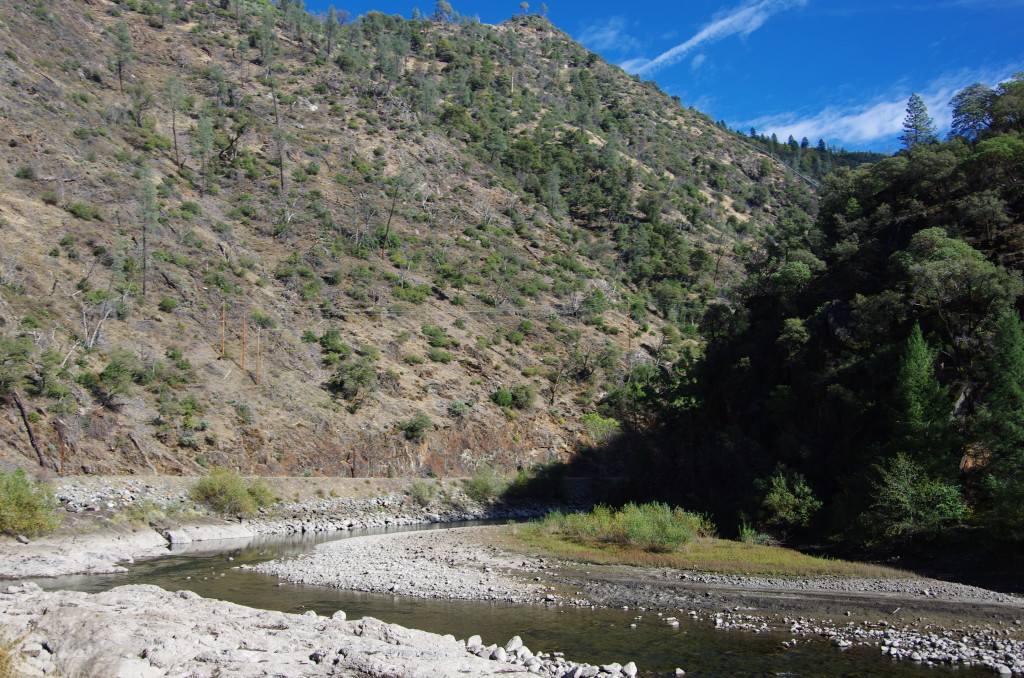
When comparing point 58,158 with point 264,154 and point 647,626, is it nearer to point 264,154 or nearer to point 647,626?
point 264,154

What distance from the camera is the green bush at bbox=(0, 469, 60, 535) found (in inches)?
1051

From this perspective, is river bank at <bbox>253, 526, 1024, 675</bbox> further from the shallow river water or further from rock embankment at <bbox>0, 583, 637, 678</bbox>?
rock embankment at <bbox>0, 583, 637, 678</bbox>

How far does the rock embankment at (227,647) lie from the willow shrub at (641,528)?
1641cm

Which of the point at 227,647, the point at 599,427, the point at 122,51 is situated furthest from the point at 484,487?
the point at 122,51

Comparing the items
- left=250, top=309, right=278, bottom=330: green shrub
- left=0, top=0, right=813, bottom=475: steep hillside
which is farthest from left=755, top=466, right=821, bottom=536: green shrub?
left=250, top=309, right=278, bottom=330: green shrub

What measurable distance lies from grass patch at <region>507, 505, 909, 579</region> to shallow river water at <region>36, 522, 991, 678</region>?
311 inches

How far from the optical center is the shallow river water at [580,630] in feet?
46.5

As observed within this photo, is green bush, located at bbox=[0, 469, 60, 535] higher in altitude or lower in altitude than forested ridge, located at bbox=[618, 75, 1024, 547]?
lower

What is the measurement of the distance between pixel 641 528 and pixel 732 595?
9.92 metres

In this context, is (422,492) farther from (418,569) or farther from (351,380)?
(418,569)

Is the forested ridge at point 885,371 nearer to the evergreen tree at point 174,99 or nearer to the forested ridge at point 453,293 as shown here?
the forested ridge at point 453,293

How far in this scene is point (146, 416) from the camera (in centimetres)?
4447

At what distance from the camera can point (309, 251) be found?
73750 mm

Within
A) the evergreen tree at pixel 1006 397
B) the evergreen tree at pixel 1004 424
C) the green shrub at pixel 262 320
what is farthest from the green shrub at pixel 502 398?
the evergreen tree at pixel 1006 397
